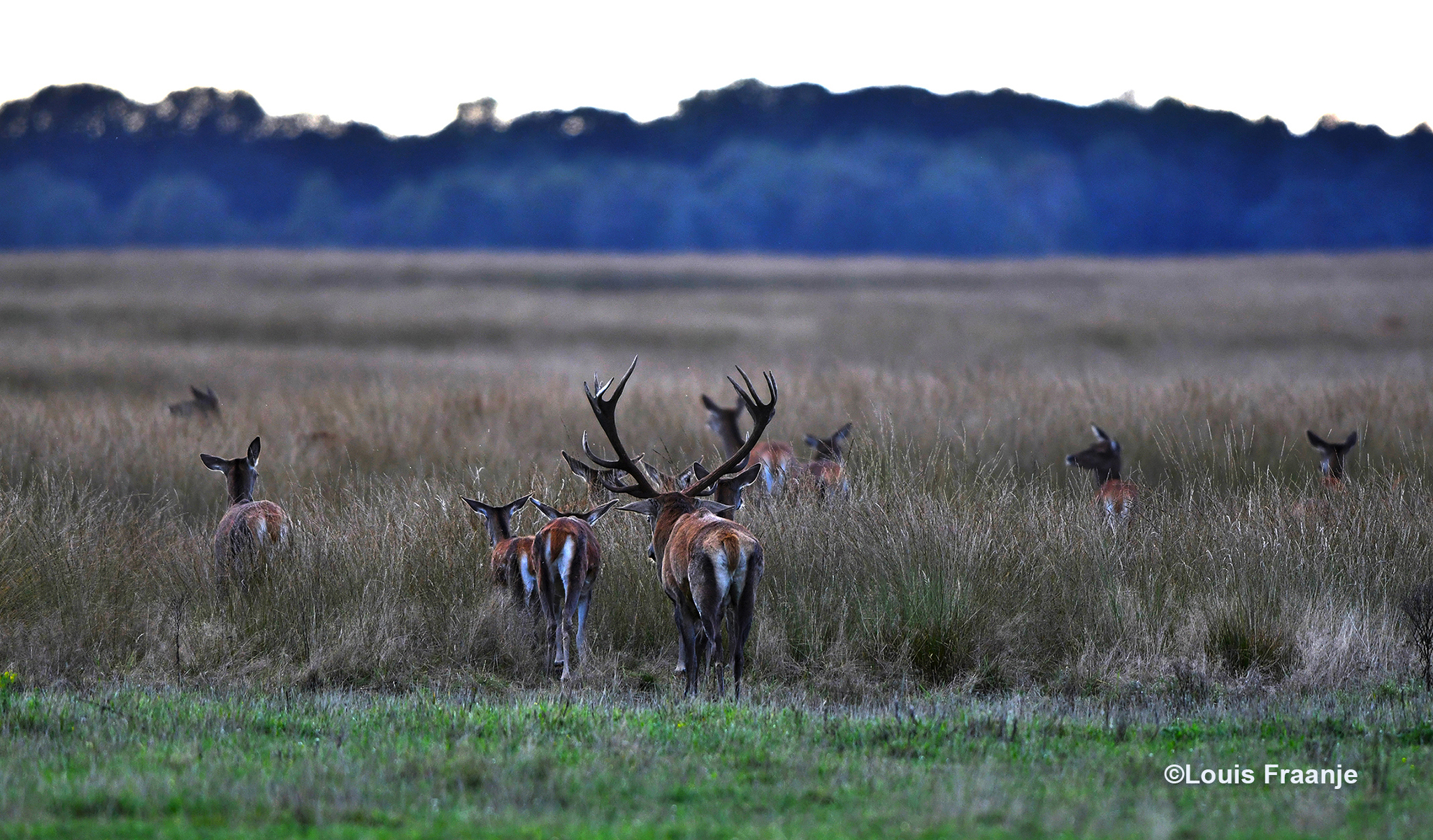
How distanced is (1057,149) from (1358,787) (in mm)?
132686

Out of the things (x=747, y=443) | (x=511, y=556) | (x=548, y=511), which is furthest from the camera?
(x=747, y=443)

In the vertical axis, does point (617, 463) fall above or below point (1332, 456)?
above

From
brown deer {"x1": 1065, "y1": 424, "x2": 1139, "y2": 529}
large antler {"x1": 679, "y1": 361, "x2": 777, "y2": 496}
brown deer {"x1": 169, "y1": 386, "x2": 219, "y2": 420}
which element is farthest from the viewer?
brown deer {"x1": 169, "y1": 386, "x2": 219, "y2": 420}

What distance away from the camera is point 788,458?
13.7 m

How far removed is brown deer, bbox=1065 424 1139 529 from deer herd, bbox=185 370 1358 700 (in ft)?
0.08

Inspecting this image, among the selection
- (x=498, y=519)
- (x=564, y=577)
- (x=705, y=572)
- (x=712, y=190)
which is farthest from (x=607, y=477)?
(x=712, y=190)

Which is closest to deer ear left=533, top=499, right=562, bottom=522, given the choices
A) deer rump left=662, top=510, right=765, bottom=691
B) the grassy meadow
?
the grassy meadow

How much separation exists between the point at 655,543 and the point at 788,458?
4.35 m

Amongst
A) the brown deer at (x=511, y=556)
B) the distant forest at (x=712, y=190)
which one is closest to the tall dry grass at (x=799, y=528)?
the brown deer at (x=511, y=556)

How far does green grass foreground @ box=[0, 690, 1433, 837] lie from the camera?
17.2 feet

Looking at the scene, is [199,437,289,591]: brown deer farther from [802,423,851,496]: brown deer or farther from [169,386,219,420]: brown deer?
[169,386,219,420]: brown deer

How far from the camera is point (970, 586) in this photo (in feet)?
31.2

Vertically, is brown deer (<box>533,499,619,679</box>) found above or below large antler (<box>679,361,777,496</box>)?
below

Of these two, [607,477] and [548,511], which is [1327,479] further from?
[548,511]
